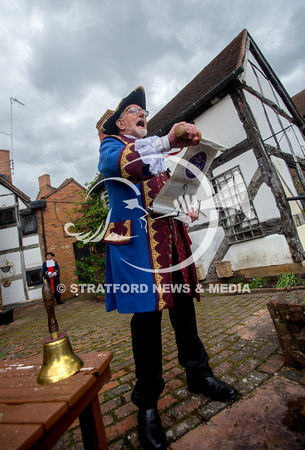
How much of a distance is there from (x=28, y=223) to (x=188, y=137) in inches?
484

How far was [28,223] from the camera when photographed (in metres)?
11.5

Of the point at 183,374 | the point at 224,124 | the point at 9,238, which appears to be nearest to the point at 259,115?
the point at 224,124

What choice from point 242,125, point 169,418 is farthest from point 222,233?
point 169,418

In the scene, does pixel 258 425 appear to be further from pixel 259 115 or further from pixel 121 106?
pixel 259 115

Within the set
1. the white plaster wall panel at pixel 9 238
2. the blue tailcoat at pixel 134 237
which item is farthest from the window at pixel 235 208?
the white plaster wall panel at pixel 9 238

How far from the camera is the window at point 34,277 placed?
35.3 ft

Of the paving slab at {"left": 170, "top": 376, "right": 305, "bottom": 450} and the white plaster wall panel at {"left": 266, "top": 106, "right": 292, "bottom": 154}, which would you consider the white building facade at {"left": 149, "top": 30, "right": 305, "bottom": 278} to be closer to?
the white plaster wall panel at {"left": 266, "top": 106, "right": 292, "bottom": 154}

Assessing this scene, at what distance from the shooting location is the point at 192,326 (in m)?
1.60

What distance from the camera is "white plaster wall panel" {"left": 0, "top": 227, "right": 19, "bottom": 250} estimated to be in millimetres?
11078

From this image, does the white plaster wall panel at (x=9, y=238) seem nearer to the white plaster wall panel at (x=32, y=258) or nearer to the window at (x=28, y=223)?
the window at (x=28, y=223)

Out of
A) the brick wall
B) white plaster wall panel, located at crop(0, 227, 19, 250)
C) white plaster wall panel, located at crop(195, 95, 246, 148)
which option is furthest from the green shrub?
white plaster wall panel, located at crop(0, 227, 19, 250)

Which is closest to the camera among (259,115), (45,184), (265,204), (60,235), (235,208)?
(265,204)

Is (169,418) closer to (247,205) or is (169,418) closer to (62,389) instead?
(62,389)

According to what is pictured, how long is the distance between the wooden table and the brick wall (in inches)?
416
